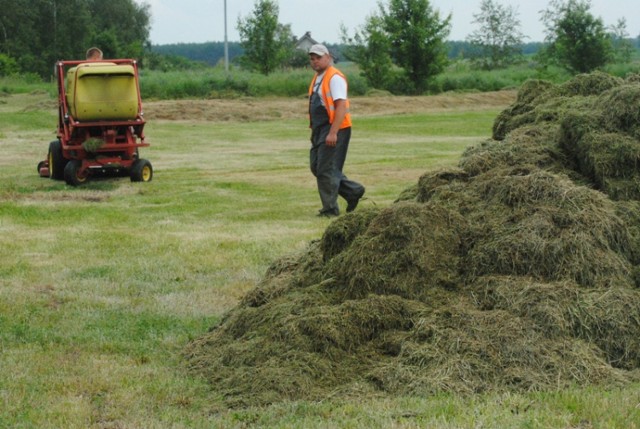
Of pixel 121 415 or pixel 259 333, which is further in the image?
pixel 259 333

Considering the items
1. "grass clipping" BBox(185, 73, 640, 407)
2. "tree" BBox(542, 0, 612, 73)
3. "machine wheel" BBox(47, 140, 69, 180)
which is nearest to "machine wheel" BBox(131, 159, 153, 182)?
"machine wheel" BBox(47, 140, 69, 180)

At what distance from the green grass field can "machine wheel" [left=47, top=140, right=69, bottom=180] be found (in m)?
0.25

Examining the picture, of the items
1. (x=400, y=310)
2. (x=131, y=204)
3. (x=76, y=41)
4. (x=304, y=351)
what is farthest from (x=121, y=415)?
(x=76, y=41)

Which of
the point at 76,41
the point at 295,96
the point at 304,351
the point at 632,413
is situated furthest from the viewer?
the point at 76,41

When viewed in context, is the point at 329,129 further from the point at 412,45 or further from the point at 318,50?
the point at 412,45

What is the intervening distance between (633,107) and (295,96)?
38567 millimetres

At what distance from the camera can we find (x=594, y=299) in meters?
5.62

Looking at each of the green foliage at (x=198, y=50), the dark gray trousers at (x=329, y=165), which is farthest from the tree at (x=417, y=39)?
the green foliage at (x=198, y=50)

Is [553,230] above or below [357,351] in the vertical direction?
above

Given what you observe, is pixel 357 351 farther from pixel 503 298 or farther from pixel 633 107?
pixel 633 107

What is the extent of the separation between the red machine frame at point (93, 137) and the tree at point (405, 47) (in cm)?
3481

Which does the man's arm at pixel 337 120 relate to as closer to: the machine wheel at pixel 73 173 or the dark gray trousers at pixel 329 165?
the dark gray trousers at pixel 329 165

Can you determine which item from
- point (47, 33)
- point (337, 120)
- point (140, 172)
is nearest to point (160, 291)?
point (337, 120)

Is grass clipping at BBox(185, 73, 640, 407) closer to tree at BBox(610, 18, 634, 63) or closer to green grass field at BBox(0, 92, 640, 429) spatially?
green grass field at BBox(0, 92, 640, 429)
